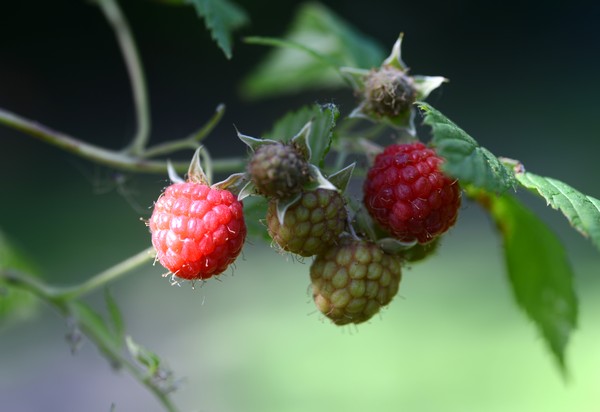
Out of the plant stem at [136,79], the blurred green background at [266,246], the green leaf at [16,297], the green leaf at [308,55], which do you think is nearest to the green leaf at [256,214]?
the blurred green background at [266,246]

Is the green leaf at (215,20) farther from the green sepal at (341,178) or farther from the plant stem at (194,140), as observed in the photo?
the green sepal at (341,178)

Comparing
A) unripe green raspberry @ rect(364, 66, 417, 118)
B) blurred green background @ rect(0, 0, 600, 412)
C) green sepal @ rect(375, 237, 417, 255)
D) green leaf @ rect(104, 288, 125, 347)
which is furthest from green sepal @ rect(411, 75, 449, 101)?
green leaf @ rect(104, 288, 125, 347)

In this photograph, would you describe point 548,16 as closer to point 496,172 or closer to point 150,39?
point 150,39

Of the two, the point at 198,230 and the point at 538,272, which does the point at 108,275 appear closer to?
the point at 198,230

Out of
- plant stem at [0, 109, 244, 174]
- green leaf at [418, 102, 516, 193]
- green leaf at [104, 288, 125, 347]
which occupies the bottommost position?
green leaf at [104, 288, 125, 347]

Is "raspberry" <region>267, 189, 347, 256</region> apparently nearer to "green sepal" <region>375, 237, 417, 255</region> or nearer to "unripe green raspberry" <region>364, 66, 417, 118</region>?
"green sepal" <region>375, 237, 417, 255</region>

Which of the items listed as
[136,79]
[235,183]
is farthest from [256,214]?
[136,79]

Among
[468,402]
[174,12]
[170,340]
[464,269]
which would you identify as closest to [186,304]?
[170,340]
